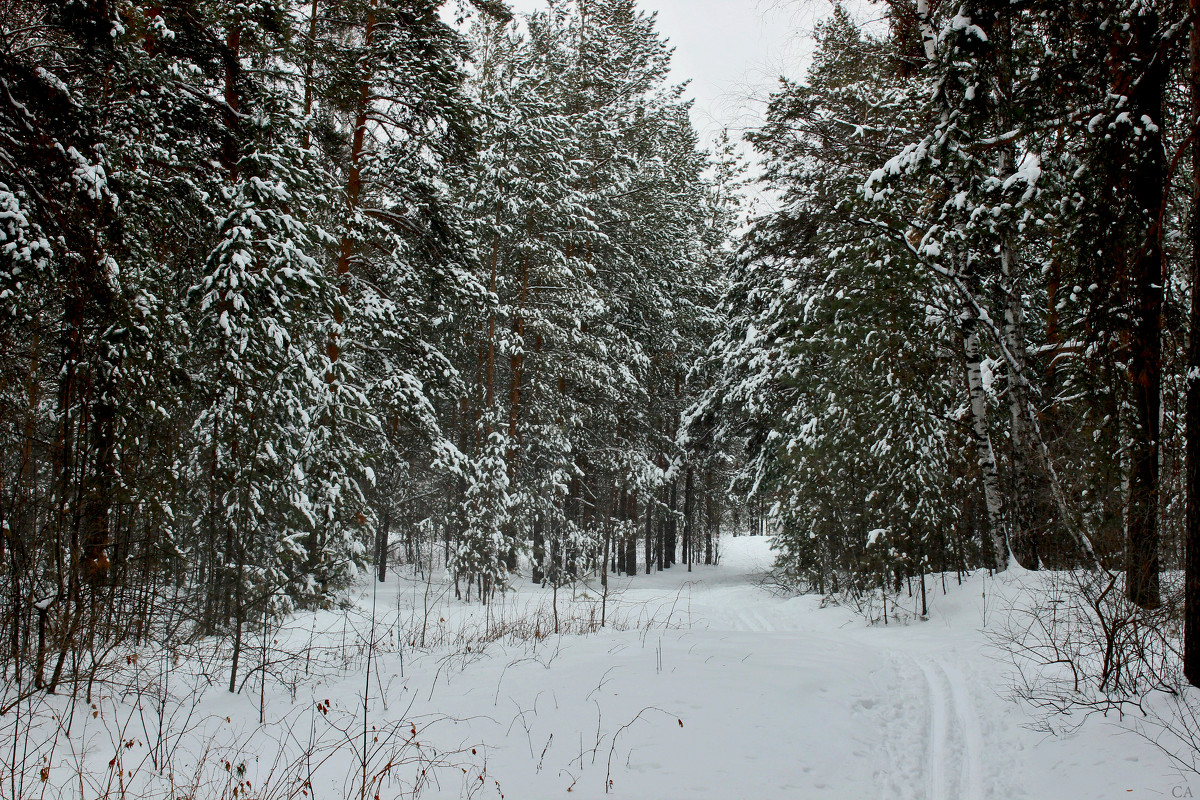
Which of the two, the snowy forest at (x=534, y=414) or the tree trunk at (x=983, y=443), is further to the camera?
the tree trunk at (x=983, y=443)

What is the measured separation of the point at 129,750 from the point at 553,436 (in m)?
11.4

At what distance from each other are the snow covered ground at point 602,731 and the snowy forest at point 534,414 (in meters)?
0.04

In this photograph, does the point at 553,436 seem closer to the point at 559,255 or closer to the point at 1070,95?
the point at 559,255

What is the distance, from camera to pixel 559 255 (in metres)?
14.3

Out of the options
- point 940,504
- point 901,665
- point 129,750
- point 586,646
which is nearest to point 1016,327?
point 940,504

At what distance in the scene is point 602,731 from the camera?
4.43 meters

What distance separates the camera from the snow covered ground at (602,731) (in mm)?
3678

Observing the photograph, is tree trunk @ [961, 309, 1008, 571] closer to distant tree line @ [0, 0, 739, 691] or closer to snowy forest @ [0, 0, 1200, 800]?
snowy forest @ [0, 0, 1200, 800]

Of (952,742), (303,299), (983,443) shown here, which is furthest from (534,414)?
(952,742)

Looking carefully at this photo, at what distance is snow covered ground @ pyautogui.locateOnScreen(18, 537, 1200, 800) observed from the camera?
12.1 ft

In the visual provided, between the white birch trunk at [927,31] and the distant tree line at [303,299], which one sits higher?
the white birch trunk at [927,31]

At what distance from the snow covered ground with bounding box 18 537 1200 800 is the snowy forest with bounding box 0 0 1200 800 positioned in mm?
43

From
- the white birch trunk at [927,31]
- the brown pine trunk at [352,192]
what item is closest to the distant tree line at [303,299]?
the brown pine trunk at [352,192]

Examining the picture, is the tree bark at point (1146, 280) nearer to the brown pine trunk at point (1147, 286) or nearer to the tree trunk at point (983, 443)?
the brown pine trunk at point (1147, 286)
